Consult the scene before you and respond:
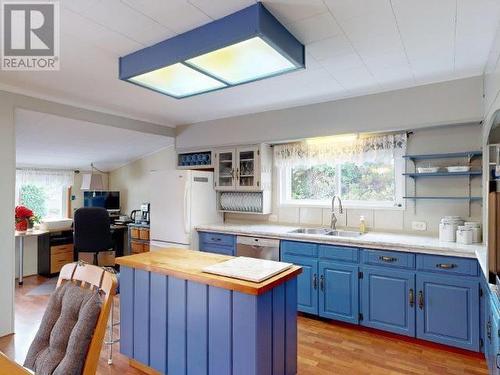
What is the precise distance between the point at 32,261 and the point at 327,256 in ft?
14.8

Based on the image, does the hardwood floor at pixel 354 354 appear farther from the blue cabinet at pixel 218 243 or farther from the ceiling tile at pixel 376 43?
the ceiling tile at pixel 376 43

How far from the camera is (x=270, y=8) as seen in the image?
1716 mm

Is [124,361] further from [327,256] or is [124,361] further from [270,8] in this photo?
[270,8]

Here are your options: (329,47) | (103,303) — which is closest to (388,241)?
(329,47)

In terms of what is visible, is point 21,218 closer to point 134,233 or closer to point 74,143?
point 74,143

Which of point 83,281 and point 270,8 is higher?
point 270,8

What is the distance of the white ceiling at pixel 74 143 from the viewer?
3.47 m

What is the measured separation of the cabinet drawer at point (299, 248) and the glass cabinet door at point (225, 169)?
4.13 ft

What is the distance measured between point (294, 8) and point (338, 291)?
2.54 m

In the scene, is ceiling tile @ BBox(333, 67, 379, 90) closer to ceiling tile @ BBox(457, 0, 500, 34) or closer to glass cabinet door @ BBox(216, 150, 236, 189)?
ceiling tile @ BBox(457, 0, 500, 34)

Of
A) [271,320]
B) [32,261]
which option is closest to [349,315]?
[271,320]

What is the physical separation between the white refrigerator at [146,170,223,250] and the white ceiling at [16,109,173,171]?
29.5 inches

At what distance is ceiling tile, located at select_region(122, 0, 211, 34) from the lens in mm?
1652

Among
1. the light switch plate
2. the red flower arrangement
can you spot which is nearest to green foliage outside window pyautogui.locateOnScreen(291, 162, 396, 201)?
the light switch plate
